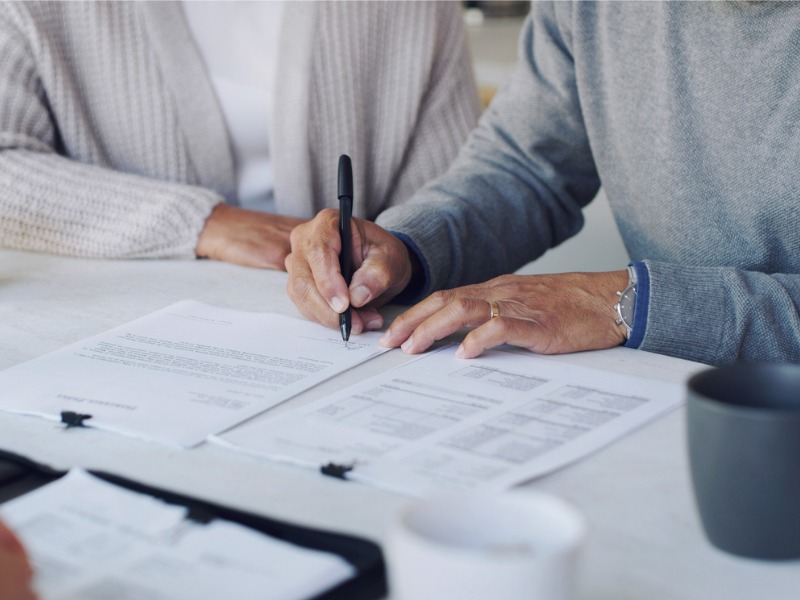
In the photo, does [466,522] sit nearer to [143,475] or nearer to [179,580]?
[179,580]

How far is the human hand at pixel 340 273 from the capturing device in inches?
37.6

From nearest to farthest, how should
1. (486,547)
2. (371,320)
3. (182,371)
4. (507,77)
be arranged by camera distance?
1. (486,547)
2. (182,371)
3. (371,320)
4. (507,77)

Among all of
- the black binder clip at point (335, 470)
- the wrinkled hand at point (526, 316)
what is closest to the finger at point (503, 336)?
the wrinkled hand at point (526, 316)

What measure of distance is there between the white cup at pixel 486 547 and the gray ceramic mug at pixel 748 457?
0.12m

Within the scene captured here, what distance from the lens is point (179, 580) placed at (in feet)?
1.62

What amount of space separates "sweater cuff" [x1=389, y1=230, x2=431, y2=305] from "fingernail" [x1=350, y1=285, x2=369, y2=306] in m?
0.13

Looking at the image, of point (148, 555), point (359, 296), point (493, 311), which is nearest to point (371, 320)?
point (359, 296)

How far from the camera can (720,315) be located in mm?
902

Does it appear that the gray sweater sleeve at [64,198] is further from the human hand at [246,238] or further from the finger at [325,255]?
the finger at [325,255]

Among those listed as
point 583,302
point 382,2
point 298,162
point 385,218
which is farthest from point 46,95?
point 583,302

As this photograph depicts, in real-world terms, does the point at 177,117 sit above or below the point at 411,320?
above

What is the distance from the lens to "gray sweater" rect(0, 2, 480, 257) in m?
1.31

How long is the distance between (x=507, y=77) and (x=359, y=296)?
624 millimetres

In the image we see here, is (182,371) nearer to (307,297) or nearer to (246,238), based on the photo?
(307,297)
